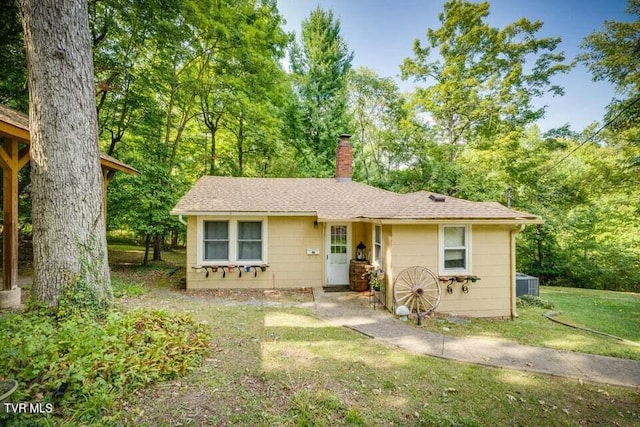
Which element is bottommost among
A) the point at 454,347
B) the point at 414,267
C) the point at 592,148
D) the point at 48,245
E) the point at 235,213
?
the point at 454,347

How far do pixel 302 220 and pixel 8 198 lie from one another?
6419 millimetres

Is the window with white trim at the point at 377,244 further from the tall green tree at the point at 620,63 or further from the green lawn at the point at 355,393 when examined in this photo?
the tall green tree at the point at 620,63

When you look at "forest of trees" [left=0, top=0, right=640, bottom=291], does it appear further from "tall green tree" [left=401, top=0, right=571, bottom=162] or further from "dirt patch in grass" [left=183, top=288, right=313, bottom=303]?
"dirt patch in grass" [left=183, top=288, right=313, bottom=303]

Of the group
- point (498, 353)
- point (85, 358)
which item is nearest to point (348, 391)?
point (85, 358)

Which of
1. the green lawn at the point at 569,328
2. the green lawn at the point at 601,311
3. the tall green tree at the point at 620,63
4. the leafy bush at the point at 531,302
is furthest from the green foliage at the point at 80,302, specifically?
the tall green tree at the point at 620,63

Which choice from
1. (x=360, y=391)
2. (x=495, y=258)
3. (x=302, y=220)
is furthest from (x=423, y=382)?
(x=302, y=220)

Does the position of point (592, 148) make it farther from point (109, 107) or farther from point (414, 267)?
point (109, 107)

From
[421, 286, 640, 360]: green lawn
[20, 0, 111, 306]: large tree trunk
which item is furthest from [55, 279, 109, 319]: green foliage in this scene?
[421, 286, 640, 360]: green lawn

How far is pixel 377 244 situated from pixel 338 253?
5.47 ft

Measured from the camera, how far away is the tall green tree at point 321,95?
16.8 meters

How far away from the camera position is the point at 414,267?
657cm

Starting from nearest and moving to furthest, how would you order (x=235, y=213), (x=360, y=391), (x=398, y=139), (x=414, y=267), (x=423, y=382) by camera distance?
1. (x=360, y=391)
2. (x=423, y=382)
3. (x=414, y=267)
4. (x=235, y=213)
5. (x=398, y=139)

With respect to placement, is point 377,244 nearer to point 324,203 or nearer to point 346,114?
point 324,203

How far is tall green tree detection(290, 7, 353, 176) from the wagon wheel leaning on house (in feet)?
36.0
